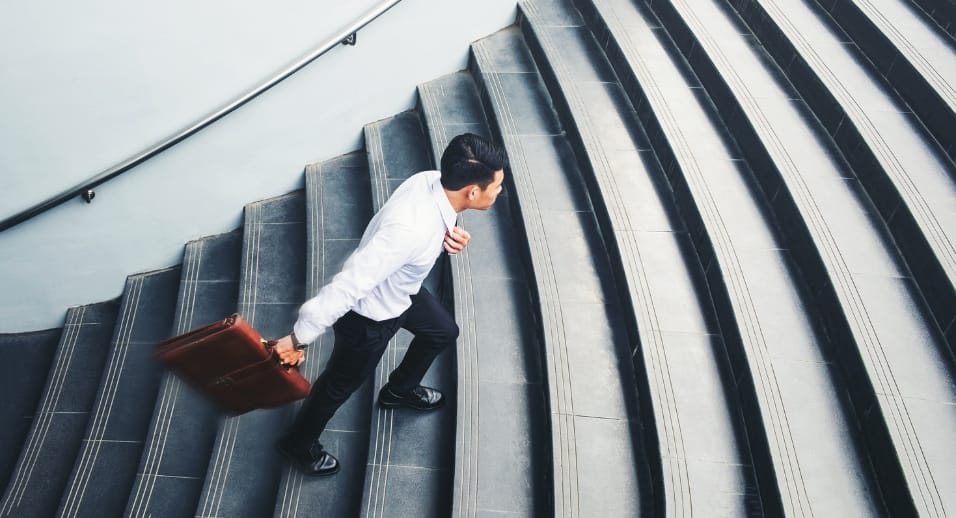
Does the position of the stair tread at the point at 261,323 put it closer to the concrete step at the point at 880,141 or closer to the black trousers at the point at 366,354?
the black trousers at the point at 366,354

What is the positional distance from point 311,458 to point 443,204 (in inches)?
50.9

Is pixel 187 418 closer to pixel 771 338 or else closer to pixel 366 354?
pixel 366 354

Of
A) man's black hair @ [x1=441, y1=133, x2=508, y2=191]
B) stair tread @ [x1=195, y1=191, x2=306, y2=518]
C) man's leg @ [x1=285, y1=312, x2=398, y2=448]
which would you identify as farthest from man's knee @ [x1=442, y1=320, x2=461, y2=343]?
stair tread @ [x1=195, y1=191, x2=306, y2=518]

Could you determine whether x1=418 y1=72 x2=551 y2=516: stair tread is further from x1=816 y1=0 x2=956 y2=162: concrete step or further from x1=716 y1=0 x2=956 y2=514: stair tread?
x1=816 y1=0 x2=956 y2=162: concrete step

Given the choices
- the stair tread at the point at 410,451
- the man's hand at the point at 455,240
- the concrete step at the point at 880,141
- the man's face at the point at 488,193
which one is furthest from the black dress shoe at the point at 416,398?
the concrete step at the point at 880,141

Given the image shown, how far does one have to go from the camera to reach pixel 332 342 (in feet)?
10.5

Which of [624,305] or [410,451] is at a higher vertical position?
[624,305]

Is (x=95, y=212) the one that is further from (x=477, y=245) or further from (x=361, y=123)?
(x=477, y=245)

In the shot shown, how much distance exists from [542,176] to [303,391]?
171 centimetres

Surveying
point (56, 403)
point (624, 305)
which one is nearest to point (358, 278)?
point (624, 305)

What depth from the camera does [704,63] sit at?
3.62m

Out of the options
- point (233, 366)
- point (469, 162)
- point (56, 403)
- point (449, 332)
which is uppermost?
point (469, 162)

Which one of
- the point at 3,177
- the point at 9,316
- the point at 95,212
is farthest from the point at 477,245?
the point at 9,316

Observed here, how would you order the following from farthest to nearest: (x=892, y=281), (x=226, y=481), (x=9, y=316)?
(x=9, y=316)
(x=226, y=481)
(x=892, y=281)
